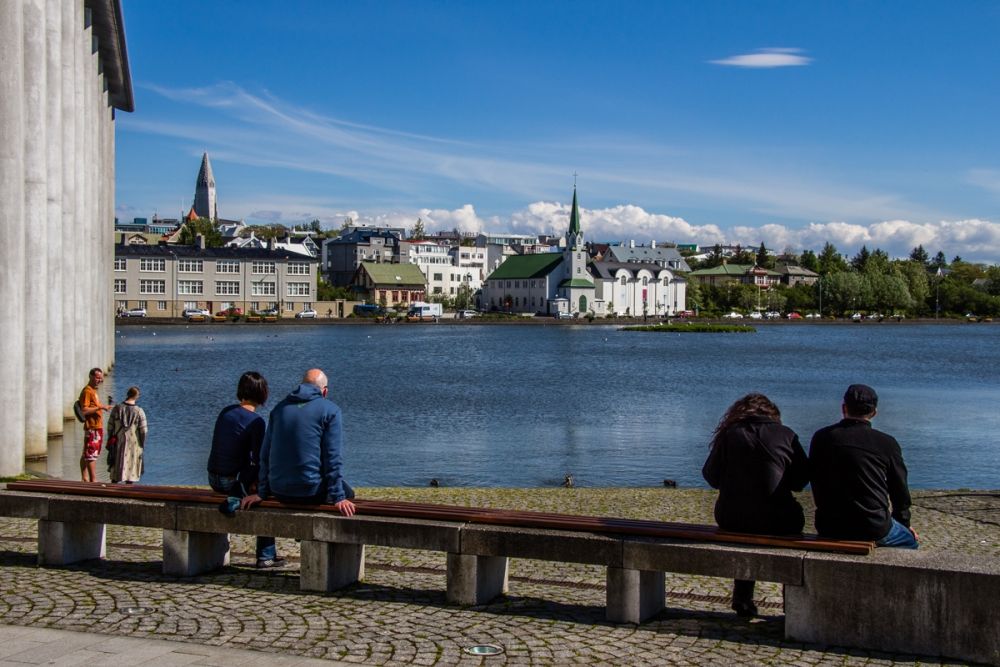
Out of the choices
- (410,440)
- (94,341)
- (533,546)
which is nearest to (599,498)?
(533,546)

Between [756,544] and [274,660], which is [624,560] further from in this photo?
[274,660]

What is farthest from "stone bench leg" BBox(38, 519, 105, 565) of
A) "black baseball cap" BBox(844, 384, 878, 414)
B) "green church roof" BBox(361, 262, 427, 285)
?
"green church roof" BBox(361, 262, 427, 285)

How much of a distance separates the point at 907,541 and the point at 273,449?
5.59m

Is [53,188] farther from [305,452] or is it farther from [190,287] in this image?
[190,287]

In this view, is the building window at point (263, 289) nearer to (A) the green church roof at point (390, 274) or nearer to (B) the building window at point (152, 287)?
(B) the building window at point (152, 287)

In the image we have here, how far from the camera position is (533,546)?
30.1 ft

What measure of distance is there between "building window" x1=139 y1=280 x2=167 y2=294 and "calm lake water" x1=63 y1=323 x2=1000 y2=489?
3775 cm

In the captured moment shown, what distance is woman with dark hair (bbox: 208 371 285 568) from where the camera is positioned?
1034cm

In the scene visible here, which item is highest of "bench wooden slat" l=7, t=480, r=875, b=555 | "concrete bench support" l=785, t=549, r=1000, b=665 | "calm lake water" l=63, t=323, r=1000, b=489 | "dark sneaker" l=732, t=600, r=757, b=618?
"bench wooden slat" l=7, t=480, r=875, b=555

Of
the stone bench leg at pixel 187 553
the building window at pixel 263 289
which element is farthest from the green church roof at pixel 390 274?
the stone bench leg at pixel 187 553

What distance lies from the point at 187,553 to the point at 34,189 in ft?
43.6

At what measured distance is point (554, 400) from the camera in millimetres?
49375

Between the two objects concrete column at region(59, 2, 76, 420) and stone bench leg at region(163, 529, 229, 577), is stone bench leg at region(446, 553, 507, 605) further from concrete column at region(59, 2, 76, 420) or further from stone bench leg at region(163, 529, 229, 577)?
concrete column at region(59, 2, 76, 420)

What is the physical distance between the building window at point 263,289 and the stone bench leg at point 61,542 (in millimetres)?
152295
